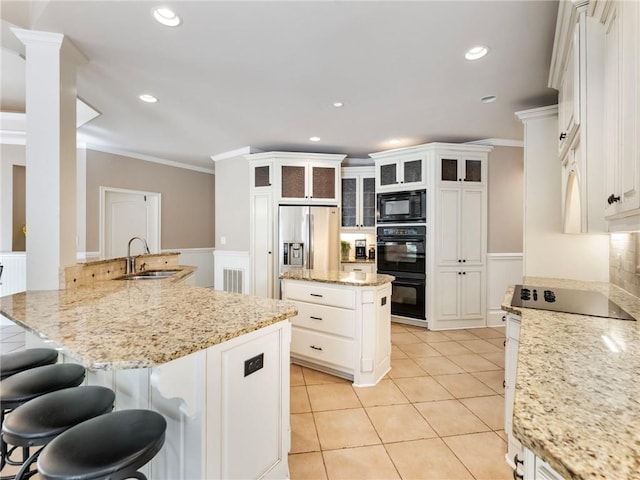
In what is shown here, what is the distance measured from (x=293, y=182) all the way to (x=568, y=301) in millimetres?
3579

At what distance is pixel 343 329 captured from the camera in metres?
2.63

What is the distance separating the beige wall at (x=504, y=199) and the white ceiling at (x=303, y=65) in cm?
38

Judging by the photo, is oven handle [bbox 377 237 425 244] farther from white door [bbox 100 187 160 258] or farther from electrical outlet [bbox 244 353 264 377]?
white door [bbox 100 187 160 258]

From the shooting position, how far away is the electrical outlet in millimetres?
1310

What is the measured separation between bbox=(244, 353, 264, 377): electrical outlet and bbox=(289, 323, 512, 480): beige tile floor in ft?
2.38

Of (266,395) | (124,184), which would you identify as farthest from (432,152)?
(124,184)

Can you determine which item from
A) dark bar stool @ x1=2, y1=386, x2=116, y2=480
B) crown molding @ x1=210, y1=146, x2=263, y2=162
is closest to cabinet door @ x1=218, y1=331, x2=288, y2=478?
dark bar stool @ x1=2, y1=386, x2=116, y2=480

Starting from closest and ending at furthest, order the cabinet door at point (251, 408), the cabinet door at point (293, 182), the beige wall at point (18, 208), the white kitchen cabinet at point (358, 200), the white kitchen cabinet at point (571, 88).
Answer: the cabinet door at point (251, 408), the white kitchen cabinet at point (571, 88), the beige wall at point (18, 208), the cabinet door at point (293, 182), the white kitchen cabinet at point (358, 200)

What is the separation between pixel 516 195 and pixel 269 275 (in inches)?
142

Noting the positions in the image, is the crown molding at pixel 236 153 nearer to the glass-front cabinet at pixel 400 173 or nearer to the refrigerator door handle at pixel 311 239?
the refrigerator door handle at pixel 311 239

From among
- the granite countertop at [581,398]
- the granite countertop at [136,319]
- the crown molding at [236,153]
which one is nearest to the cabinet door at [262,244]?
the crown molding at [236,153]

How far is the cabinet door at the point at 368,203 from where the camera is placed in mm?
5176

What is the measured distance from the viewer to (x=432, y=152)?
4.11 meters

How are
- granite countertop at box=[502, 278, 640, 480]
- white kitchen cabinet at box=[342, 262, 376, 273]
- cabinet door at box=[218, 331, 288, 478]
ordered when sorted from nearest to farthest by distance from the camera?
granite countertop at box=[502, 278, 640, 480] → cabinet door at box=[218, 331, 288, 478] → white kitchen cabinet at box=[342, 262, 376, 273]
